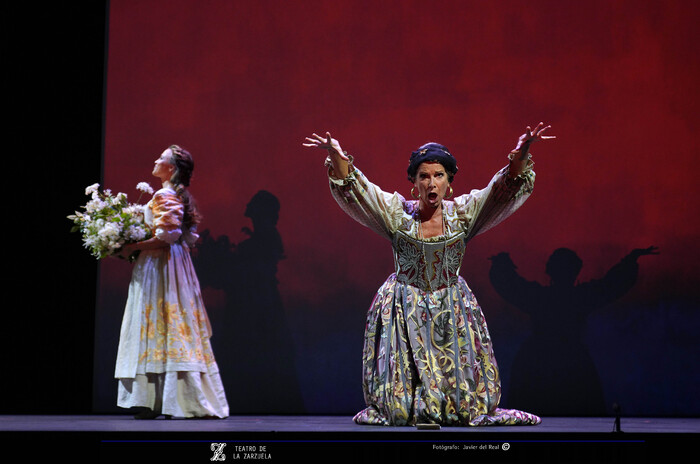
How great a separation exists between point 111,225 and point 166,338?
2.05ft

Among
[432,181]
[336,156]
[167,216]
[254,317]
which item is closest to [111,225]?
[167,216]

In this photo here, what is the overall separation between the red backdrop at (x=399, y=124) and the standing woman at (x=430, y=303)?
1153 mm

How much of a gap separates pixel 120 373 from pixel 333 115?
76.7 inches

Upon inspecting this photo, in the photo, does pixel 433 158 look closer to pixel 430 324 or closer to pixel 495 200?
pixel 495 200

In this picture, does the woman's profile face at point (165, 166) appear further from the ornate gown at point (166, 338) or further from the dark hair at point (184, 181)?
the ornate gown at point (166, 338)

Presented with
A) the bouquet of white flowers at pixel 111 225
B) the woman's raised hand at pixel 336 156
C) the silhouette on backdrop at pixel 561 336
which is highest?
the woman's raised hand at pixel 336 156

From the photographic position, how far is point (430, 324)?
12.0 ft

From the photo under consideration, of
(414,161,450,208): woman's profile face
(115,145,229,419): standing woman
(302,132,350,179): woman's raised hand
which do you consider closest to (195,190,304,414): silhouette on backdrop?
(115,145,229,419): standing woman

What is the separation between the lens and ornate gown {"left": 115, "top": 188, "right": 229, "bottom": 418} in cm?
411

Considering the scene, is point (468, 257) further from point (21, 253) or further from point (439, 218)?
point (21, 253)

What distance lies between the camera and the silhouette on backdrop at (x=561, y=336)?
4793 millimetres
